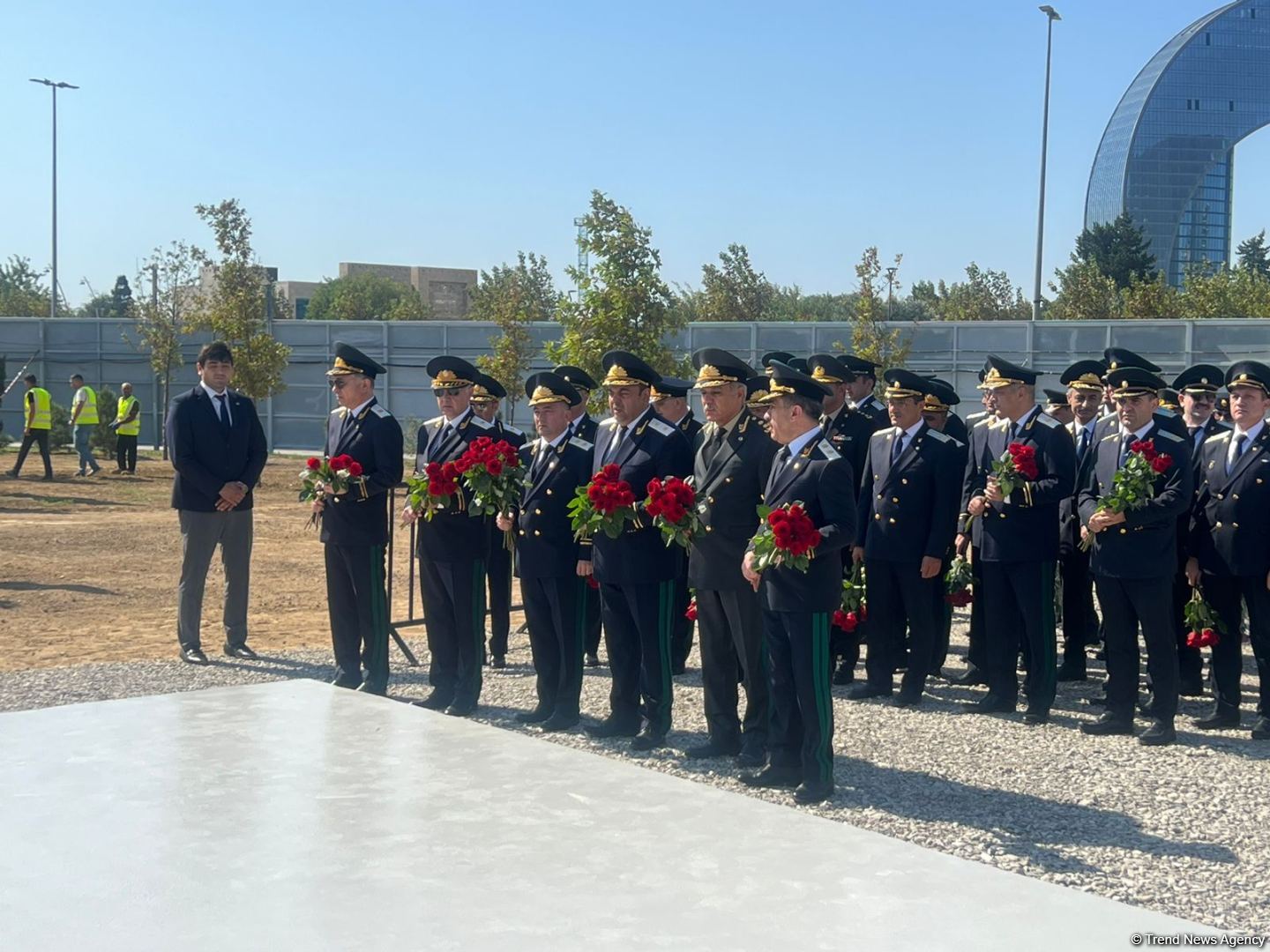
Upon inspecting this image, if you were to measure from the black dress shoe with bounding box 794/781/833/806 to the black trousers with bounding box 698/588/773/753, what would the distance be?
0.74m

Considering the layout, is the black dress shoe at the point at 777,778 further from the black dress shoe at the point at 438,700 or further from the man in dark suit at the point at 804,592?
the black dress shoe at the point at 438,700

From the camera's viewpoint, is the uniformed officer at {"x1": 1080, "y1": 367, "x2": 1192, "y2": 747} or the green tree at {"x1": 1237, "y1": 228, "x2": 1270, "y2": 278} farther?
the green tree at {"x1": 1237, "y1": 228, "x2": 1270, "y2": 278}

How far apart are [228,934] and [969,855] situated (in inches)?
115

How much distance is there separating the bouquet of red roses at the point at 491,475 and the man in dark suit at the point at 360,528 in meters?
0.84

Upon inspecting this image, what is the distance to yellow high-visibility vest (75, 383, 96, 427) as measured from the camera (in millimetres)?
24750

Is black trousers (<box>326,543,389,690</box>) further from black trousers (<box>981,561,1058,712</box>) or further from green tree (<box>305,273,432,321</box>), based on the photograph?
green tree (<box>305,273,432,321</box>)

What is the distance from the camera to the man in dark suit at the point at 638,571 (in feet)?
24.2

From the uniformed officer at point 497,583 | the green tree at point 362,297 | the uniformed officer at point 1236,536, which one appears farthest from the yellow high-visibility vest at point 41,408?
the green tree at point 362,297

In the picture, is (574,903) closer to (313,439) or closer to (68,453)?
(68,453)

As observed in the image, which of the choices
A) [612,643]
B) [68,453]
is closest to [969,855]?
[612,643]

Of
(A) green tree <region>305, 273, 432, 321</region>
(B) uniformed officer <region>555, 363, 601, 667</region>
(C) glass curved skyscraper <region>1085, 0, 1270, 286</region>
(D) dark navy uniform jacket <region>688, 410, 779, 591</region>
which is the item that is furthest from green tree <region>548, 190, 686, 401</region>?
(C) glass curved skyscraper <region>1085, 0, 1270, 286</region>

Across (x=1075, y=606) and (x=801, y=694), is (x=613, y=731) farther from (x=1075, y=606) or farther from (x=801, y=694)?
(x=1075, y=606)

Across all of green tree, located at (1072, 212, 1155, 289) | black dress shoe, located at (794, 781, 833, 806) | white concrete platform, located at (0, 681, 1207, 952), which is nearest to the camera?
white concrete platform, located at (0, 681, 1207, 952)

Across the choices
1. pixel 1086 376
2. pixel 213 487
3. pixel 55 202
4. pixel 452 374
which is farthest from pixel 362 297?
pixel 452 374
